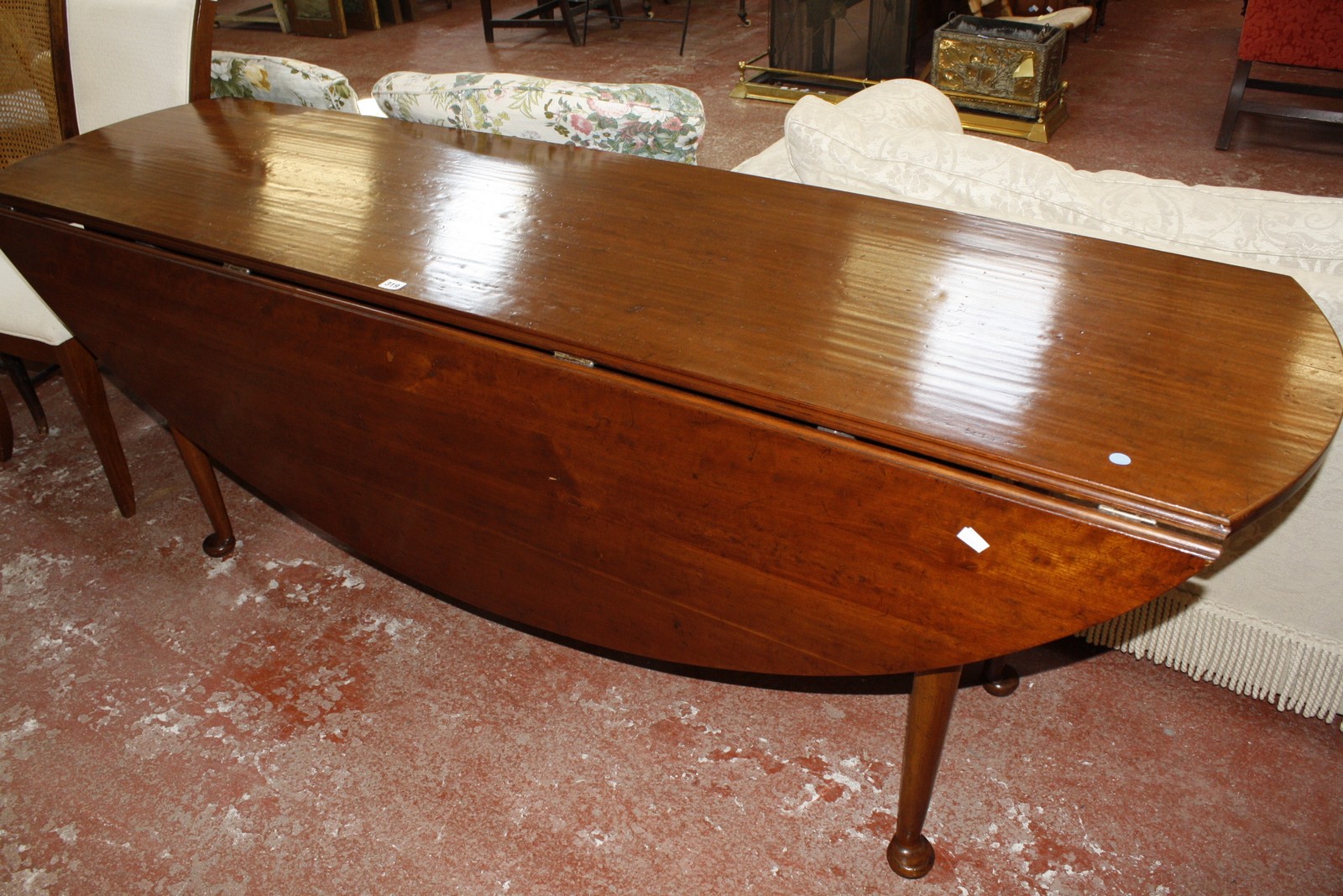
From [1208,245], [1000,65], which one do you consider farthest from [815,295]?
[1000,65]

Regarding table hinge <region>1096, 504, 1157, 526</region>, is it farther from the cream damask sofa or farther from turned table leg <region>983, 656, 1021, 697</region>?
turned table leg <region>983, 656, 1021, 697</region>

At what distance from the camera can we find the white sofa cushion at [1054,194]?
1.36 metres

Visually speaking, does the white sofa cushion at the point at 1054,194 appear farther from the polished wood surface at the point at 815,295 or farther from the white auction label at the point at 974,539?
the white auction label at the point at 974,539

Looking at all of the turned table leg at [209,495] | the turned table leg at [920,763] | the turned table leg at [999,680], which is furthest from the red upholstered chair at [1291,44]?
the turned table leg at [209,495]

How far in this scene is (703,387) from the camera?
42.6 inches

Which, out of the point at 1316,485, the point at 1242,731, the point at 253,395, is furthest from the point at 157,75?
the point at 1242,731

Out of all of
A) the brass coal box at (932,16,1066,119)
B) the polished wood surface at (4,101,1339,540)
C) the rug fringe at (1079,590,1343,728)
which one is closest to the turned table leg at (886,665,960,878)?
the polished wood surface at (4,101,1339,540)

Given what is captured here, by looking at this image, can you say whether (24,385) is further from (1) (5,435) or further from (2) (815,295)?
(2) (815,295)

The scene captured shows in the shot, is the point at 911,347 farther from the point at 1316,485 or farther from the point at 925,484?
the point at 1316,485

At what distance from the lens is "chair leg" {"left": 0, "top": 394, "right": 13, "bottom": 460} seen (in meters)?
2.22

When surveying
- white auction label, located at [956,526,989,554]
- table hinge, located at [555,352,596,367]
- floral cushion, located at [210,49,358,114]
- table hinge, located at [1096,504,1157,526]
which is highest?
floral cushion, located at [210,49,358,114]

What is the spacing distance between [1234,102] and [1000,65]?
0.85 m

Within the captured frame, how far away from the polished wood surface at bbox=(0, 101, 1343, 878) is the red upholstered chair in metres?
2.81

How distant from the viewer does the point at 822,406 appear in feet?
3.35
